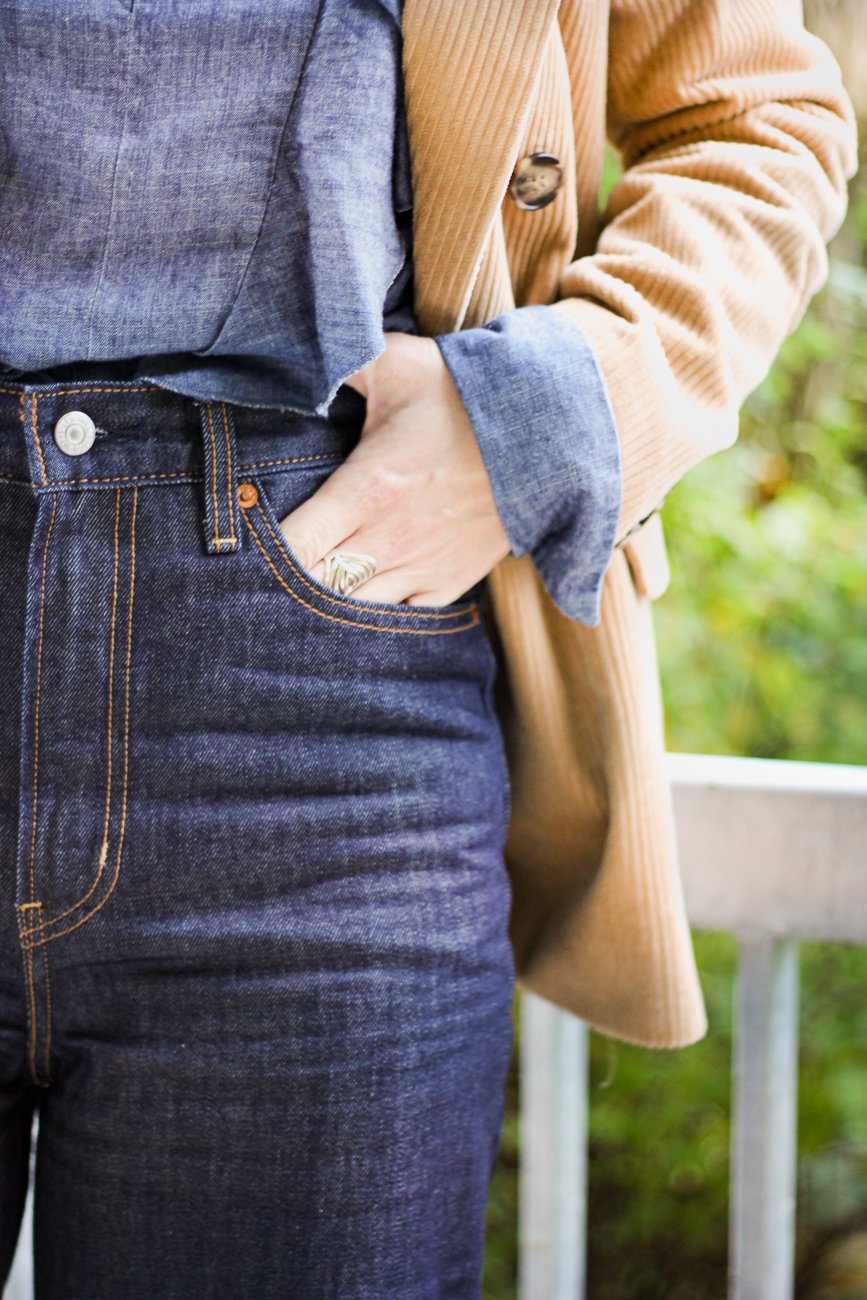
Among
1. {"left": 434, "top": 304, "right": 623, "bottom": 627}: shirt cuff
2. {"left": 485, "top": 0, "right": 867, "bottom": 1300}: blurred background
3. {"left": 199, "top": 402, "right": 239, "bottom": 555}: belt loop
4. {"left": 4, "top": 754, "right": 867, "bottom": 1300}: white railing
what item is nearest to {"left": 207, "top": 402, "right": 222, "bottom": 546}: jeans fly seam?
{"left": 199, "top": 402, "right": 239, "bottom": 555}: belt loop

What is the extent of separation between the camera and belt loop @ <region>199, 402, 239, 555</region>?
0.72m

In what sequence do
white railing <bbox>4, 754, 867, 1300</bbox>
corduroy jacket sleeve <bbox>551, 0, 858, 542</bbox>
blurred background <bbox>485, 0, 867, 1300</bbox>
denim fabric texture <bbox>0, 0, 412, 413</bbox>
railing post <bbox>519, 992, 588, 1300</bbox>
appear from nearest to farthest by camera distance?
denim fabric texture <bbox>0, 0, 412, 413</bbox>
corduroy jacket sleeve <bbox>551, 0, 858, 542</bbox>
white railing <bbox>4, 754, 867, 1300</bbox>
railing post <bbox>519, 992, 588, 1300</bbox>
blurred background <bbox>485, 0, 867, 1300</bbox>

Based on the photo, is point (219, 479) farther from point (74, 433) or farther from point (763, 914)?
point (763, 914)

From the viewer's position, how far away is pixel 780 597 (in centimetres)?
236

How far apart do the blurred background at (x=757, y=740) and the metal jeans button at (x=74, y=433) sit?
161 centimetres

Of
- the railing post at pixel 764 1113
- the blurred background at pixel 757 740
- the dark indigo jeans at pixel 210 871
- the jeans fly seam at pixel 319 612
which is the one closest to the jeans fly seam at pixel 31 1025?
the dark indigo jeans at pixel 210 871

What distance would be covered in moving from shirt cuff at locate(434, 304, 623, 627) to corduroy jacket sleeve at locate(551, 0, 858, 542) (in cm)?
2

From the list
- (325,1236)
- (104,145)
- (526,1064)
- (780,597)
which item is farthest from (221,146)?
Result: (780,597)

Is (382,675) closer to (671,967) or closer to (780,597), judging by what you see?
(671,967)

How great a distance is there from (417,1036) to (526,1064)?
534 millimetres

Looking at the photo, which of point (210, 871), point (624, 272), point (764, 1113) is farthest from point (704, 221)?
point (764, 1113)

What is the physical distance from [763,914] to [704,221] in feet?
2.11

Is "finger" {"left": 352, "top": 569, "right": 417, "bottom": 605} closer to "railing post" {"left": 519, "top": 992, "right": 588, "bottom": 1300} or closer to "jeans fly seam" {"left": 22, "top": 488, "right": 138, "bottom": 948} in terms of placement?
"jeans fly seam" {"left": 22, "top": 488, "right": 138, "bottom": 948}

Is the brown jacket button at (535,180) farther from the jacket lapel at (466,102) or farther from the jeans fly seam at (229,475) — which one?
the jeans fly seam at (229,475)
